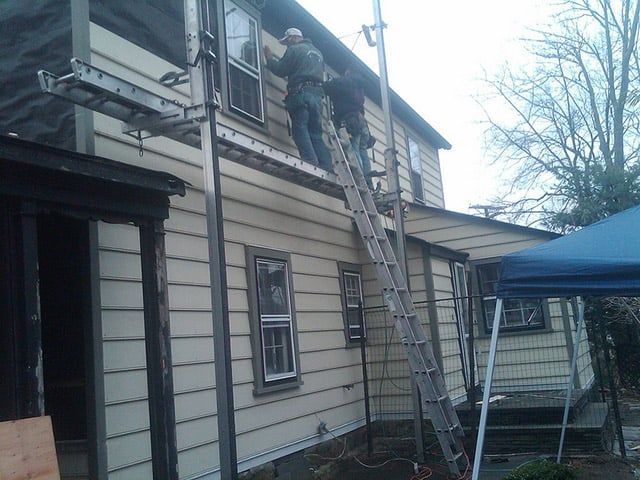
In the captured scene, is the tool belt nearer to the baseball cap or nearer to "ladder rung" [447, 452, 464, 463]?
the baseball cap

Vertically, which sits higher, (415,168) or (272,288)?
(415,168)

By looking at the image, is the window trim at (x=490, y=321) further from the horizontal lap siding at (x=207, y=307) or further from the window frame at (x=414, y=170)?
the horizontal lap siding at (x=207, y=307)

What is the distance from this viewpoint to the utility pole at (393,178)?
336 inches

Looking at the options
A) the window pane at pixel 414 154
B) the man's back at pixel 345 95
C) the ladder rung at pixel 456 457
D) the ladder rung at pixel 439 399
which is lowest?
the ladder rung at pixel 456 457

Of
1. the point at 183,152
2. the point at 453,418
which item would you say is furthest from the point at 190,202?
the point at 453,418

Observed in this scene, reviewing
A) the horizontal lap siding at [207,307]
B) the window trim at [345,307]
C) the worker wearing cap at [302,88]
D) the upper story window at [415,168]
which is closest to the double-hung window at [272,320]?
the horizontal lap siding at [207,307]

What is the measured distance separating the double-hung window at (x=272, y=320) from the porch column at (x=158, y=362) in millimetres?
2424

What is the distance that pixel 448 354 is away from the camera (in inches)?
410

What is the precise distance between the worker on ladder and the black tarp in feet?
14.8

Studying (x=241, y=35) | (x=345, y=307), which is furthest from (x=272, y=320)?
(x=241, y=35)

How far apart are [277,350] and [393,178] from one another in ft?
9.60

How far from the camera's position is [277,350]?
313 inches

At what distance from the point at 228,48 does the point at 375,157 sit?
16.0 ft

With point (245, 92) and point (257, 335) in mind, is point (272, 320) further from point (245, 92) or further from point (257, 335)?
point (245, 92)
